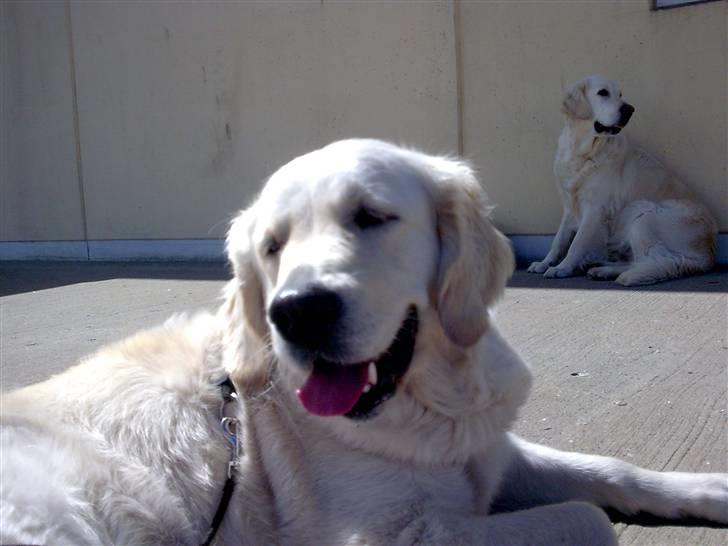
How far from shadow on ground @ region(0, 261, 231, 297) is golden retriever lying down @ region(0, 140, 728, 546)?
6233 mm

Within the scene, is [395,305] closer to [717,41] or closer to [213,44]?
[717,41]

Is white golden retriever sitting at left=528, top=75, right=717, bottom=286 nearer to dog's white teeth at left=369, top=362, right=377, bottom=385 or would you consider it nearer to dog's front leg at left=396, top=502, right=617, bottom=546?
dog's front leg at left=396, top=502, right=617, bottom=546


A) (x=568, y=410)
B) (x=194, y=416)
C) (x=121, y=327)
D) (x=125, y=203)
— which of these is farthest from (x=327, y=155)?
(x=125, y=203)

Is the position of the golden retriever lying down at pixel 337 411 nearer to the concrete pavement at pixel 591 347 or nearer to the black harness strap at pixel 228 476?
the black harness strap at pixel 228 476

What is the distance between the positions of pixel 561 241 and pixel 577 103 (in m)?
1.43

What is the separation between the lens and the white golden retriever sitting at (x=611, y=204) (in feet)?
25.7

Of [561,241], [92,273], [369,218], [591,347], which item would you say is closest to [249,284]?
[369,218]

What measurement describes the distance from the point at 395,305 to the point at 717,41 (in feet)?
23.0

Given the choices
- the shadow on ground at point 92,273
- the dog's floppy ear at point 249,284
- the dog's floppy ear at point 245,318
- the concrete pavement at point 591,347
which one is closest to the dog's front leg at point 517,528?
the concrete pavement at point 591,347

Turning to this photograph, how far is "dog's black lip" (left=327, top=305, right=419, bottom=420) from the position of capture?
2.48 m

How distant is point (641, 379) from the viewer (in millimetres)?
4242

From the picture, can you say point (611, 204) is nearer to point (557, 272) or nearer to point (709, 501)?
point (557, 272)

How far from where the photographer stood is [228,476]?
2.68 m

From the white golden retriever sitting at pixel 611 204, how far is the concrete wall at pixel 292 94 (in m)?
0.43
